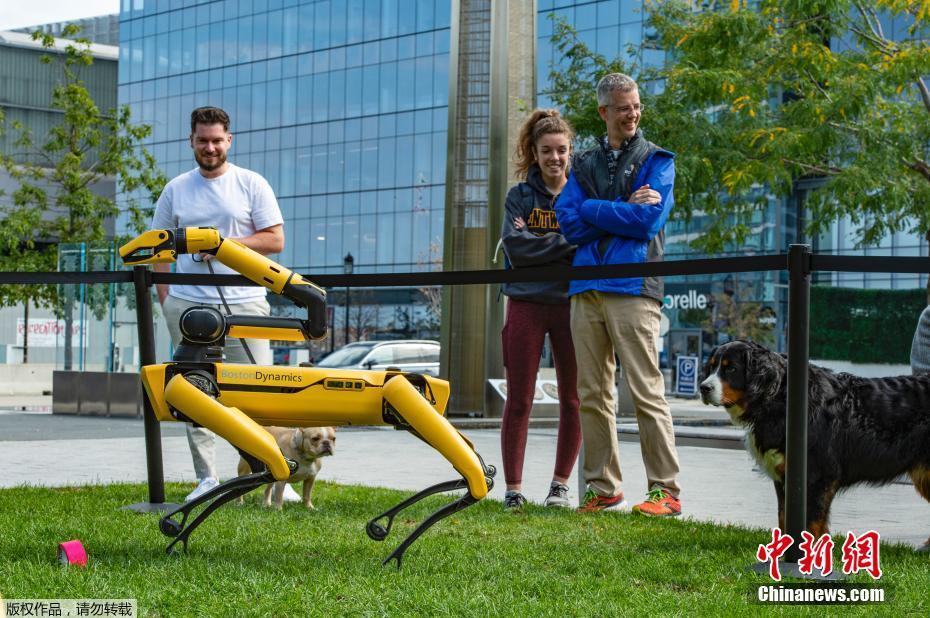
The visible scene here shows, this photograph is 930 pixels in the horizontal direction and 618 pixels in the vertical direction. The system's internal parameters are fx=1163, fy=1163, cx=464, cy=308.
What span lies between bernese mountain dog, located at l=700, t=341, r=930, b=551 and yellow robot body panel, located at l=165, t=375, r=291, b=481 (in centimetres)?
195

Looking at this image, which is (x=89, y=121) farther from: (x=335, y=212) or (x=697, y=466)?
(x=335, y=212)

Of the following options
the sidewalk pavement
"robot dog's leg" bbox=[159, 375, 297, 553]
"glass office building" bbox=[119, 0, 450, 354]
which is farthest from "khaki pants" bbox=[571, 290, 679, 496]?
"glass office building" bbox=[119, 0, 450, 354]

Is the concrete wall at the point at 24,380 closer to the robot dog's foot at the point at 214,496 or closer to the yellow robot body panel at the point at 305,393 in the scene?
the robot dog's foot at the point at 214,496

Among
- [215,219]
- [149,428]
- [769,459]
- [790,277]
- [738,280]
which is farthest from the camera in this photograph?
[738,280]

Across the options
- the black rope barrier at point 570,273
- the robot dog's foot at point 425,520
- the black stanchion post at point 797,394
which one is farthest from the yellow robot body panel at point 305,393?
the black stanchion post at point 797,394

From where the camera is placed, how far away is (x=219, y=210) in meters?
6.15

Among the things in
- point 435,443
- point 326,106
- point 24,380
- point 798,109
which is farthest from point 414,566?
point 326,106

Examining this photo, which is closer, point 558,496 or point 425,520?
point 425,520

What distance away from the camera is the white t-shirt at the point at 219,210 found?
6.09m

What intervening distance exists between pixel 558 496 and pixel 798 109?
12.9 m

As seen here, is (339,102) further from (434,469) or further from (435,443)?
(435,443)

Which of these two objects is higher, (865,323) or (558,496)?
(865,323)

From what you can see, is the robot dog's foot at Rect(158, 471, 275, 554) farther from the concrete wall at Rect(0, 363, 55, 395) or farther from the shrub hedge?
the concrete wall at Rect(0, 363, 55, 395)

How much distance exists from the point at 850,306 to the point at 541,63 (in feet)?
81.4
